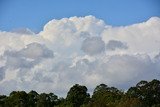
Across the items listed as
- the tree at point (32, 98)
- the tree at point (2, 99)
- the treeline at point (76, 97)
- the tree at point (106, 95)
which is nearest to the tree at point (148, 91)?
the treeline at point (76, 97)

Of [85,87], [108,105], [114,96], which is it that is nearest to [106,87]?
[85,87]

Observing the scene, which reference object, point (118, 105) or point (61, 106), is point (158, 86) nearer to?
point (61, 106)

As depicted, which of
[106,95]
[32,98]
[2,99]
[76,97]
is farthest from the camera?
[2,99]

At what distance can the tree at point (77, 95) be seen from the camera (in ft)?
569

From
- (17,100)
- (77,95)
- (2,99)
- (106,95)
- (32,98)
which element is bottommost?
(106,95)

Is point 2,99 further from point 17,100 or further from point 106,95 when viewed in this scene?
point 106,95

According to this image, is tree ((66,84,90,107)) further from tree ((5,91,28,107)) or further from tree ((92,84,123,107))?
tree ((5,91,28,107))

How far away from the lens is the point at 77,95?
175m

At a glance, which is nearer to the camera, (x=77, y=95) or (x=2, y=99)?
(x=77, y=95)

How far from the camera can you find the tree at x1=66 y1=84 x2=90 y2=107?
569 feet

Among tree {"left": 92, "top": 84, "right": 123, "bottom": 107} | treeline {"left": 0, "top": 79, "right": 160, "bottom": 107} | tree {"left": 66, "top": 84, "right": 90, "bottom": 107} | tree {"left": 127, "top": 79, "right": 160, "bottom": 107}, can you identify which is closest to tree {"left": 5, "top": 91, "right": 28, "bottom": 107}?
treeline {"left": 0, "top": 79, "right": 160, "bottom": 107}

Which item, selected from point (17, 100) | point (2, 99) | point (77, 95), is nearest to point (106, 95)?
point (77, 95)

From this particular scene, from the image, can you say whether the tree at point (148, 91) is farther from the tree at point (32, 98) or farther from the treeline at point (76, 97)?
the tree at point (32, 98)

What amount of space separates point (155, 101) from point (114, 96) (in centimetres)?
2802
